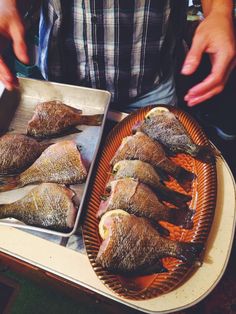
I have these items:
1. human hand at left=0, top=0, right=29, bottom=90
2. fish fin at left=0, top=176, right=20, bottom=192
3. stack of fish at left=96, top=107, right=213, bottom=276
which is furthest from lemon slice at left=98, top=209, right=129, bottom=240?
human hand at left=0, top=0, right=29, bottom=90

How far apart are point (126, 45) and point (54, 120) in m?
0.47

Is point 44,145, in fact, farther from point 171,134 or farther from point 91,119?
point 171,134

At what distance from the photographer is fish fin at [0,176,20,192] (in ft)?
4.23

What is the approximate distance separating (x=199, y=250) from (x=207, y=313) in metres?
0.83

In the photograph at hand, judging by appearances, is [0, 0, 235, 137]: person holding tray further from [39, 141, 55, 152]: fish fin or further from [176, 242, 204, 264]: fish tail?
[176, 242, 204, 264]: fish tail

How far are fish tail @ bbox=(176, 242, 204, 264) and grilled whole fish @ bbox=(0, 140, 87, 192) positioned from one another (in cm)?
47

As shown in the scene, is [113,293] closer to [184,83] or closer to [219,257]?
[219,257]

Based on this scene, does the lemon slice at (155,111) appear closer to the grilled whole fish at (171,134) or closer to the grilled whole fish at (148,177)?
the grilled whole fish at (171,134)

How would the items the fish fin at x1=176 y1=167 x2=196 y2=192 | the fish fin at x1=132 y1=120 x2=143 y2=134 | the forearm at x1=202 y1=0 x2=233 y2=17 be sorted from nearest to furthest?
1. the forearm at x1=202 y1=0 x2=233 y2=17
2. the fish fin at x1=176 y1=167 x2=196 y2=192
3. the fish fin at x1=132 y1=120 x2=143 y2=134

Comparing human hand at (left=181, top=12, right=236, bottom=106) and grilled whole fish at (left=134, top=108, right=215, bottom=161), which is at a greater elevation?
human hand at (left=181, top=12, right=236, bottom=106)

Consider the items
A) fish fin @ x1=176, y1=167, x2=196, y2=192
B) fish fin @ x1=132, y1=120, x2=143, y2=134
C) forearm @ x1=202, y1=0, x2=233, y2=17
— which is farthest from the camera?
fish fin @ x1=132, y1=120, x2=143, y2=134

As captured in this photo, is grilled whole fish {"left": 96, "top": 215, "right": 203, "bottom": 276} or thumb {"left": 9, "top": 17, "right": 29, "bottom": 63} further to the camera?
thumb {"left": 9, "top": 17, "right": 29, "bottom": 63}

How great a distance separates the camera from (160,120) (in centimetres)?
132

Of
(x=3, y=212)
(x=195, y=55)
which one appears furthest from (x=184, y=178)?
(x=3, y=212)
